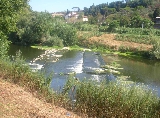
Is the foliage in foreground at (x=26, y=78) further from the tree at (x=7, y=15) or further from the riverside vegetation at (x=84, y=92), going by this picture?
the tree at (x=7, y=15)

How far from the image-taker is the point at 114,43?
190 ft

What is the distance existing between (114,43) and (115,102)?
144ft

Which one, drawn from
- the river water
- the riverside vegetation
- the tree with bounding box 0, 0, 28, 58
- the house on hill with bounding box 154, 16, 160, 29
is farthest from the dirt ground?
the tree with bounding box 0, 0, 28, 58

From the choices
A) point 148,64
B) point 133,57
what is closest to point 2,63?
point 148,64

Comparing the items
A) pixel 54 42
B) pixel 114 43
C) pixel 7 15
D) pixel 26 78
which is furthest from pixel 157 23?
pixel 26 78

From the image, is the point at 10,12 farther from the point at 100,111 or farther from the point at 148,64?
the point at 148,64

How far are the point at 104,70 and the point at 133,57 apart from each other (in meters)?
17.4

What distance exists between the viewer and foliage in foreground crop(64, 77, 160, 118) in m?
14.5

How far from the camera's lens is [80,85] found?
51.9 ft

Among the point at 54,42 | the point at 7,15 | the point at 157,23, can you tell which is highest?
the point at 7,15

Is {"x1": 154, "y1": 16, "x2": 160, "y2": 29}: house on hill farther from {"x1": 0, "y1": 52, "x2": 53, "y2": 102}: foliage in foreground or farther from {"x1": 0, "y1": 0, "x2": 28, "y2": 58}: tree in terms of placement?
{"x1": 0, "y1": 52, "x2": 53, "y2": 102}: foliage in foreground

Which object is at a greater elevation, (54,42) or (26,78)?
(26,78)

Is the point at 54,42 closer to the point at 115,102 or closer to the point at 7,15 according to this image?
the point at 7,15

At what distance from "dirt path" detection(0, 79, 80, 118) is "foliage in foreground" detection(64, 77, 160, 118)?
148cm
